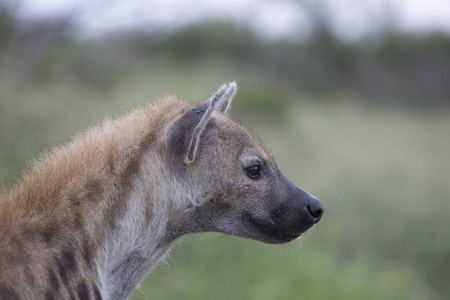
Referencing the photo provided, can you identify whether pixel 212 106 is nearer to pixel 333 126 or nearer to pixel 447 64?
pixel 333 126

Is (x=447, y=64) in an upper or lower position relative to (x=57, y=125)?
upper

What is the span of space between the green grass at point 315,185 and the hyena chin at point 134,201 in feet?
1.26

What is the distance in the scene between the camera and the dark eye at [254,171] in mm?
2381

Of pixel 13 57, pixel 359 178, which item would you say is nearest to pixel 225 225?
pixel 13 57

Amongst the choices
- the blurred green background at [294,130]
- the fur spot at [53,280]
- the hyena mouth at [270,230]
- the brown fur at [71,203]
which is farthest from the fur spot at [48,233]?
the hyena mouth at [270,230]

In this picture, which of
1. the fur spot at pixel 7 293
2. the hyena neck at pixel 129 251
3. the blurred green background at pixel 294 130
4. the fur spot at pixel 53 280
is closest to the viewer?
the fur spot at pixel 7 293

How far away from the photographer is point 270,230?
241 centimetres

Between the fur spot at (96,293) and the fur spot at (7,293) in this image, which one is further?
the fur spot at (96,293)

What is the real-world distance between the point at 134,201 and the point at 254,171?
1.76 ft

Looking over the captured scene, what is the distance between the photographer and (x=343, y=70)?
1438cm

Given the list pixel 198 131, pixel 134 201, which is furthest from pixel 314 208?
pixel 134 201

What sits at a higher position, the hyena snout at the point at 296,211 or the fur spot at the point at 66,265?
the hyena snout at the point at 296,211

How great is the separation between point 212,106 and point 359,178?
5923mm

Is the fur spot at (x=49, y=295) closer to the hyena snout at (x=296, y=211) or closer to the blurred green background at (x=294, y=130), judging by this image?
the blurred green background at (x=294, y=130)
